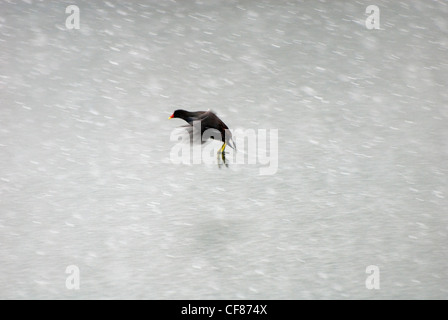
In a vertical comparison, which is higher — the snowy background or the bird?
the bird

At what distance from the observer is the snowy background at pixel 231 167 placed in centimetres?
157

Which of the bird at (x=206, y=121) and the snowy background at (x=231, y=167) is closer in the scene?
the bird at (x=206, y=121)

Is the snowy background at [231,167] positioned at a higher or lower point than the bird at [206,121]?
lower

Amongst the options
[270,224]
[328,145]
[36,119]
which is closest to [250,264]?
[270,224]

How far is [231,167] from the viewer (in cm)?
192

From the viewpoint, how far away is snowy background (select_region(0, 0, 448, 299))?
1567 millimetres

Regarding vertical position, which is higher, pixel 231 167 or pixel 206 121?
pixel 206 121

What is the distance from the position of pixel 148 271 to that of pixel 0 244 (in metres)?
0.46

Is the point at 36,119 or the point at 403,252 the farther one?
the point at 36,119

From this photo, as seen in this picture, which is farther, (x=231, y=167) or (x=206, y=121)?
(x=231, y=167)

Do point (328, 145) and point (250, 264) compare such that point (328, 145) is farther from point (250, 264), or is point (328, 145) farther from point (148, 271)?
point (148, 271)

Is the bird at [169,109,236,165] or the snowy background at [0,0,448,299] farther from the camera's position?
the snowy background at [0,0,448,299]

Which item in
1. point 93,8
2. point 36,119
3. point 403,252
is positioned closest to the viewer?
point 403,252

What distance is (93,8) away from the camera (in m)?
2.66
